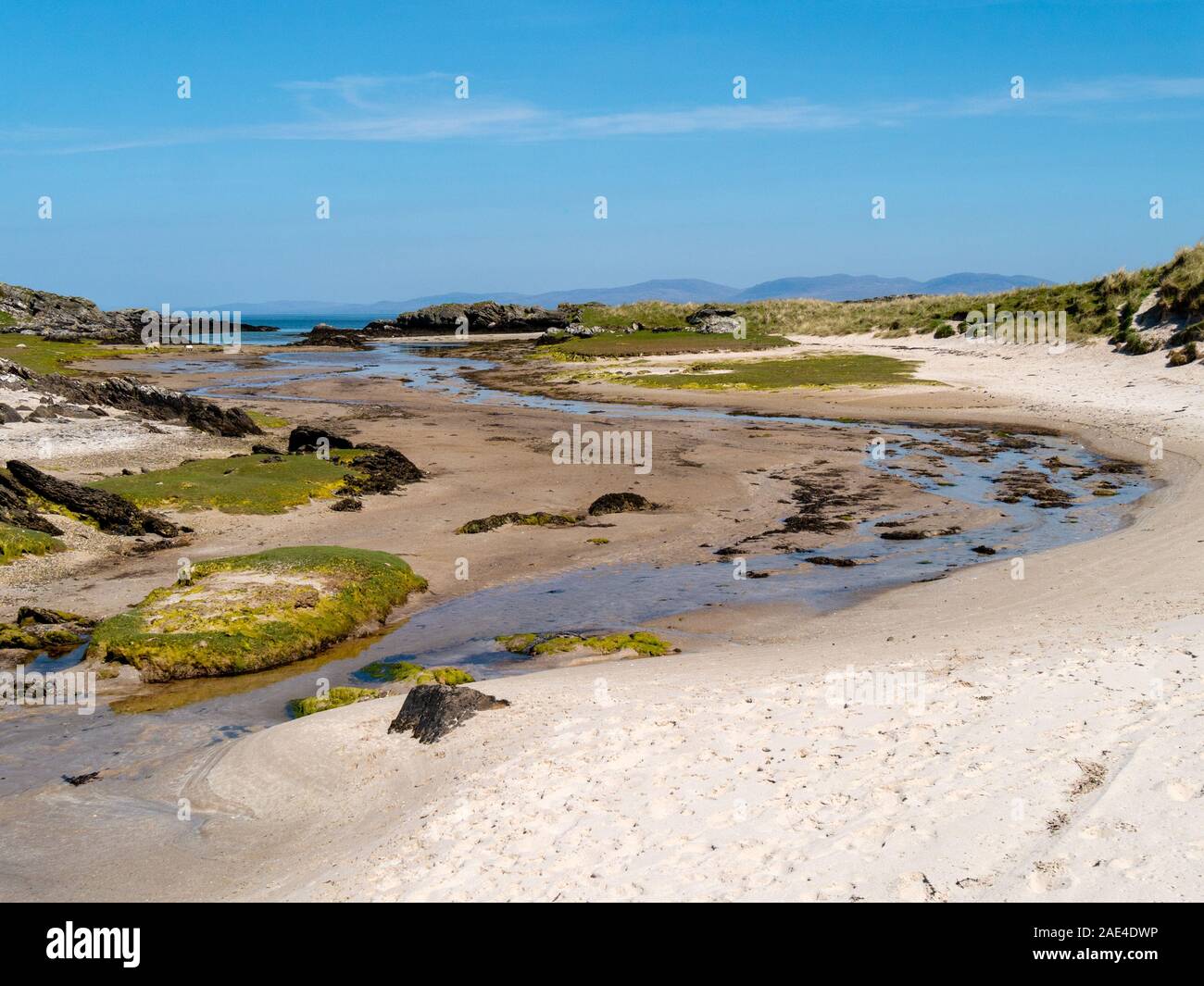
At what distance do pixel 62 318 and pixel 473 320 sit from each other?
1672 inches

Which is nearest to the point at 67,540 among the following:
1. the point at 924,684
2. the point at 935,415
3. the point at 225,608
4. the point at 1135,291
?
the point at 225,608

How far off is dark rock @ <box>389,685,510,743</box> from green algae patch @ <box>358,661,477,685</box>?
54.8 inches

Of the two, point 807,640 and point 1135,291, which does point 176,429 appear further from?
point 1135,291

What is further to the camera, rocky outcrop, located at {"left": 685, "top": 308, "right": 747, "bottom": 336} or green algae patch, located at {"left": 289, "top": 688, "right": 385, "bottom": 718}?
rocky outcrop, located at {"left": 685, "top": 308, "right": 747, "bottom": 336}

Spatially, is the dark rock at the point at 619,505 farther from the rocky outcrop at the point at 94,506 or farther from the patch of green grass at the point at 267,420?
the patch of green grass at the point at 267,420

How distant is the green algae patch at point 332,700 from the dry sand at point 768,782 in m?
0.51

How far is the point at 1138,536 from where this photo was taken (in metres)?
16.4

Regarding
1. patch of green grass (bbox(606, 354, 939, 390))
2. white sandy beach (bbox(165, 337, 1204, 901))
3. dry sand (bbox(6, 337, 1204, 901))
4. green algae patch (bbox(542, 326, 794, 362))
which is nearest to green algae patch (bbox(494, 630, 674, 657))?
white sandy beach (bbox(165, 337, 1204, 901))

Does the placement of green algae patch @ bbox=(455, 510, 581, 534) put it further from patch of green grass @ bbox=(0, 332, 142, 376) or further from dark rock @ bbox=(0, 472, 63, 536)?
patch of green grass @ bbox=(0, 332, 142, 376)

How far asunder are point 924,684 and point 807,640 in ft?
10.5

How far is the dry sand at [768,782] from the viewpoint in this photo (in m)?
5.90

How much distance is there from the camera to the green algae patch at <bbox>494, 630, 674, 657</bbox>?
1231 cm

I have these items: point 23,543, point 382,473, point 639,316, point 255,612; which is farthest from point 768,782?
point 639,316

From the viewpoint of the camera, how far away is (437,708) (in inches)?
368
